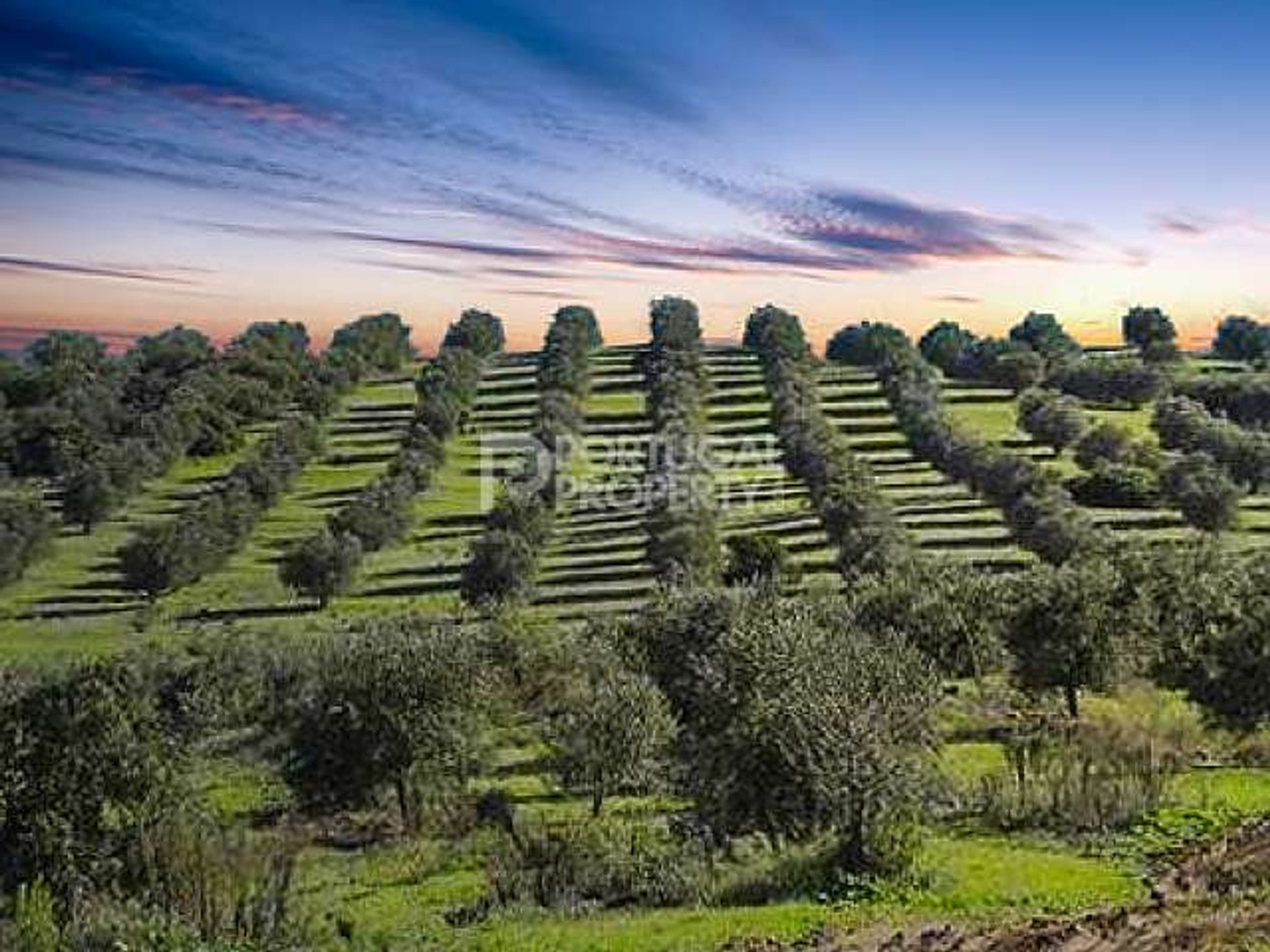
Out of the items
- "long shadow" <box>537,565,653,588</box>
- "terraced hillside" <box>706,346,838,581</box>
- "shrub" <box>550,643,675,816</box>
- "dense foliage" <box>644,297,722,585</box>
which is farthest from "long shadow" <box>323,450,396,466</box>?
"shrub" <box>550,643,675,816</box>

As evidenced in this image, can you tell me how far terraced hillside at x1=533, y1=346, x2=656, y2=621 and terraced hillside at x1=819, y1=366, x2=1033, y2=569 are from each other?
2384 cm

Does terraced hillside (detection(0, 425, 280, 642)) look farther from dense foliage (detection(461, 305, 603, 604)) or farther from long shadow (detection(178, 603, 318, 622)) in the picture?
dense foliage (detection(461, 305, 603, 604))

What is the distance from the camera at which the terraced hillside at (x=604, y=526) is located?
92.4m

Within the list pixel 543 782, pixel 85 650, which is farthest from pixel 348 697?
pixel 85 650

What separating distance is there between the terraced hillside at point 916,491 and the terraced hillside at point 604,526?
23.8m

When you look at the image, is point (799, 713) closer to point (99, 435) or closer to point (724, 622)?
point (724, 622)

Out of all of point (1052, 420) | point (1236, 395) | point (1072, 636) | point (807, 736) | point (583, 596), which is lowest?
point (583, 596)

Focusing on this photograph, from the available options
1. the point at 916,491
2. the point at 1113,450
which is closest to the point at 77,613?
the point at 916,491

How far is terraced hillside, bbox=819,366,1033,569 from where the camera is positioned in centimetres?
9788

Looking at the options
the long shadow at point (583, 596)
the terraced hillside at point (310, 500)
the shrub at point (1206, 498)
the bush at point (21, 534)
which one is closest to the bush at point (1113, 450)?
the shrub at point (1206, 498)

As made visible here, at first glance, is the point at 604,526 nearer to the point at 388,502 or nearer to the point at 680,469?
the point at 680,469

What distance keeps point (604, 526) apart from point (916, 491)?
3136 centimetres

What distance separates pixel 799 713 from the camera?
34000 millimetres

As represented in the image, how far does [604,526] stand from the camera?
113688 mm
